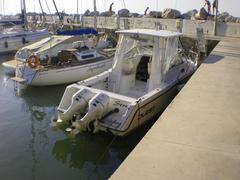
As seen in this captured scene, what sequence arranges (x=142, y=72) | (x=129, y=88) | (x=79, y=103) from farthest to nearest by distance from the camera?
(x=142, y=72)
(x=129, y=88)
(x=79, y=103)

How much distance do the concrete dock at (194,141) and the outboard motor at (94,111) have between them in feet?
5.85

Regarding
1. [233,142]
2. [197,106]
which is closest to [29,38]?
[197,106]

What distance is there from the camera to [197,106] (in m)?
5.77

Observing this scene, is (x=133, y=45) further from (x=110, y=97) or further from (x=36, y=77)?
(x=36, y=77)

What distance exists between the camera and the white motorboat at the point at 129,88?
6.91 metres

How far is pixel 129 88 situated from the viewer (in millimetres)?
9336

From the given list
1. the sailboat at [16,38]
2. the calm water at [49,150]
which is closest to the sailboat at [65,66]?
the calm water at [49,150]

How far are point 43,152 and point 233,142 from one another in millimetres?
4360

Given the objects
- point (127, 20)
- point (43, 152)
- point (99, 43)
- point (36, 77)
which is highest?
point (127, 20)

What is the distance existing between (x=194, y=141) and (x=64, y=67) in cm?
856

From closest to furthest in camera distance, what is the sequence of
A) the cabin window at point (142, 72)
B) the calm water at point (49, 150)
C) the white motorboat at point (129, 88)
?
1. the calm water at point (49, 150)
2. the white motorboat at point (129, 88)
3. the cabin window at point (142, 72)

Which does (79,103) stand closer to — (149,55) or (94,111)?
(94,111)

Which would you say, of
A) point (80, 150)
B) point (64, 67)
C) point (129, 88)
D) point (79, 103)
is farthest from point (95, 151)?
point (64, 67)

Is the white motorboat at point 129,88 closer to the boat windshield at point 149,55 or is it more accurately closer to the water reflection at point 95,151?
the boat windshield at point 149,55
